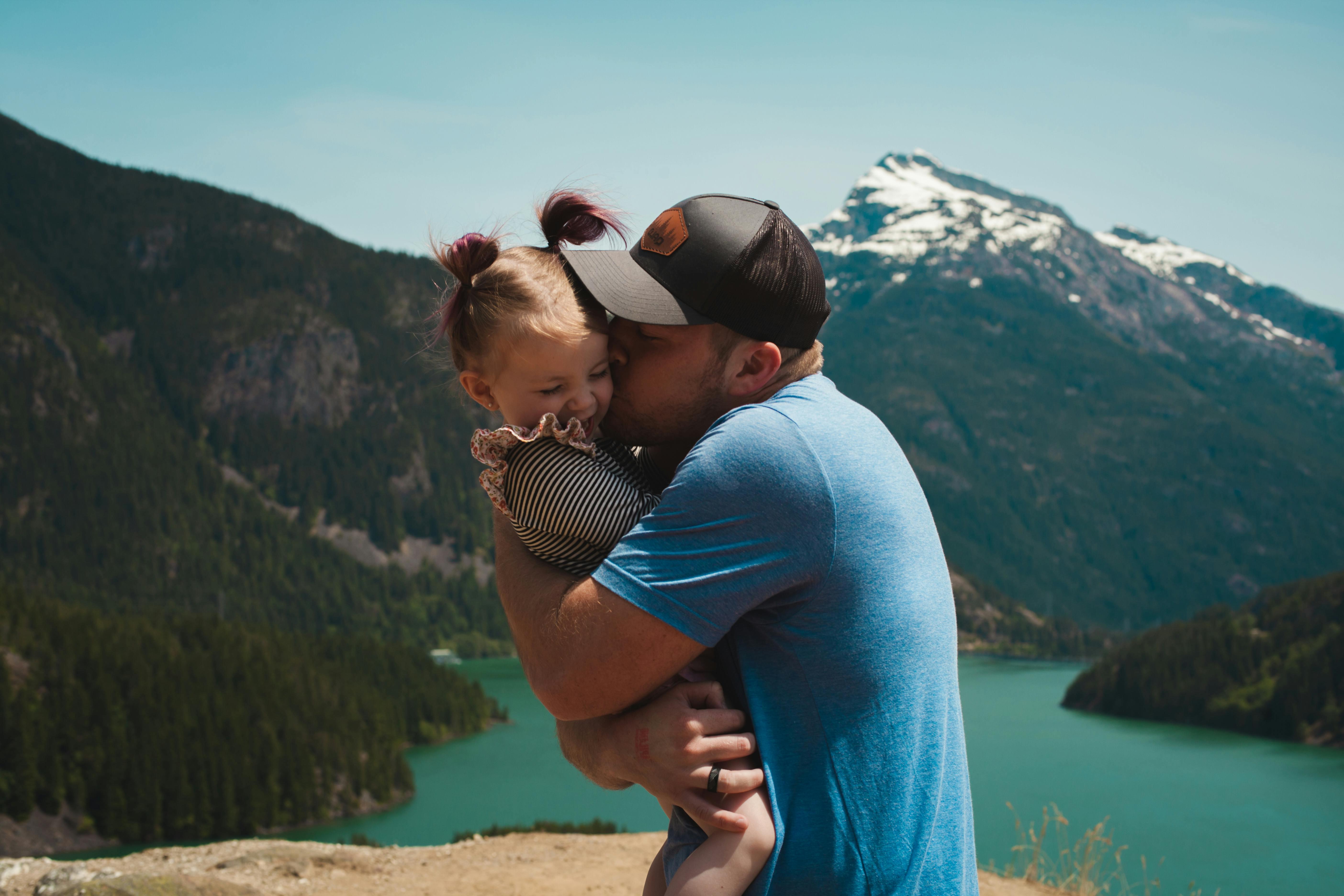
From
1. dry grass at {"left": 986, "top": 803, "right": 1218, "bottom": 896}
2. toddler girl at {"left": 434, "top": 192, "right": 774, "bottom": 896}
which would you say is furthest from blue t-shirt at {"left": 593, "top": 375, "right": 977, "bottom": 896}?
dry grass at {"left": 986, "top": 803, "right": 1218, "bottom": 896}

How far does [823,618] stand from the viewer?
2051 mm

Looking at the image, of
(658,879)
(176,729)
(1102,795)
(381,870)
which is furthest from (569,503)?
(176,729)

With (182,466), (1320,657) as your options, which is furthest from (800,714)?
(182,466)

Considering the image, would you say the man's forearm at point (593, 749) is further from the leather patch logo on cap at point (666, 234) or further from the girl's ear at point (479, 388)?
the leather patch logo on cap at point (666, 234)

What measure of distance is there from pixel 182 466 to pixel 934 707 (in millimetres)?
192717

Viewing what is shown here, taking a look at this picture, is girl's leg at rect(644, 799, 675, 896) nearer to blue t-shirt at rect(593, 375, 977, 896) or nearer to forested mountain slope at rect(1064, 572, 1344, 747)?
blue t-shirt at rect(593, 375, 977, 896)

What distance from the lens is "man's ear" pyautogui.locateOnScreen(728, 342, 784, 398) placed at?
7.76 feet

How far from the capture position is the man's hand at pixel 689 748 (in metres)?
2.12

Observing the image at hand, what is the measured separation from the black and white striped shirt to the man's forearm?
350mm

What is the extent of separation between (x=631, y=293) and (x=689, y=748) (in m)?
0.99

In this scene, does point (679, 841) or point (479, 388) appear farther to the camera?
point (479, 388)

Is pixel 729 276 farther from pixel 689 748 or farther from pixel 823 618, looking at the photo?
pixel 689 748

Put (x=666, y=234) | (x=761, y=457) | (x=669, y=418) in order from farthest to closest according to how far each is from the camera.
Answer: (x=669, y=418), (x=666, y=234), (x=761, y=457)

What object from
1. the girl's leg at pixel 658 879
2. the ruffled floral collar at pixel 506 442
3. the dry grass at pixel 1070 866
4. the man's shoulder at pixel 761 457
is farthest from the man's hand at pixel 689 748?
the dry grass at pixel 1070 866
